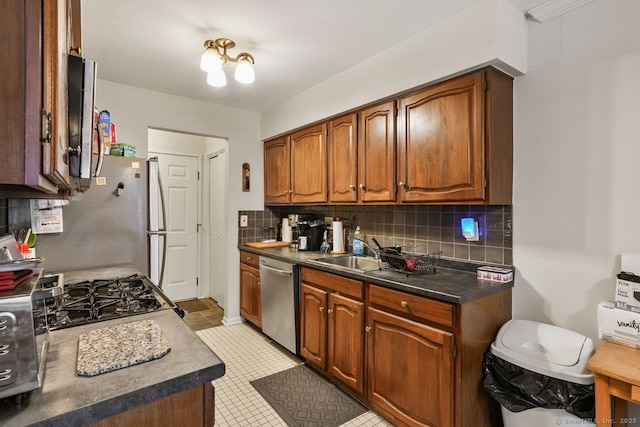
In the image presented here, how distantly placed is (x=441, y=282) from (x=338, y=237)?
1.28m

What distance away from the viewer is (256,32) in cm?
204

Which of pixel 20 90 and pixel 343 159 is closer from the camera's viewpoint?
pixel 20 90

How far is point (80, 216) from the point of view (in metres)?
2.21

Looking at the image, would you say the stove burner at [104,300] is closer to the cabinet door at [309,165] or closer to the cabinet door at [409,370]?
the cabinet door at [409,370]

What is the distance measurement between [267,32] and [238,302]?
2.73 meters

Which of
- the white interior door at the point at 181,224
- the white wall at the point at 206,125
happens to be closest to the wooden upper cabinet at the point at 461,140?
the white wall at the point at 206,125

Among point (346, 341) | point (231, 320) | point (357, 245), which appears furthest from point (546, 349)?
point (231, 320)

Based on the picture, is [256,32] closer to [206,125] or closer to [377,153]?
[377,153]

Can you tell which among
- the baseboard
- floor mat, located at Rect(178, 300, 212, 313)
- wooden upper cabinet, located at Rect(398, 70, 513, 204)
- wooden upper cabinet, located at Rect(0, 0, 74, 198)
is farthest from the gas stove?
floor mat, located at Rect(178, 300, 212, 313)

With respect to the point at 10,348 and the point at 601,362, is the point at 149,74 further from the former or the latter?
the point at 601,362

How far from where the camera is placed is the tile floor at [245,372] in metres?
1.98

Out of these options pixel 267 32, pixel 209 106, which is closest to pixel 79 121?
pixel 267 32

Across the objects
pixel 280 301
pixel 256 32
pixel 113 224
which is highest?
pixel 256 32

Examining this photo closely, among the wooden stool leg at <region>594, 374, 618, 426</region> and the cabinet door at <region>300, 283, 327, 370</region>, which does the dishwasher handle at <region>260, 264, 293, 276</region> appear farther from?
the wooden stool leg at <region>594, 374, 618, 426</region>
